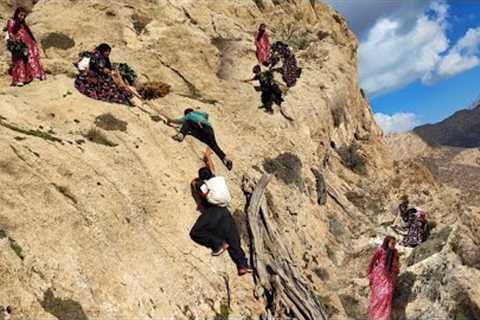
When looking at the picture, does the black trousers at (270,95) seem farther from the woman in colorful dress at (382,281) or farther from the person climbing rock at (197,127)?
the woman in colorful dress at (382,281)

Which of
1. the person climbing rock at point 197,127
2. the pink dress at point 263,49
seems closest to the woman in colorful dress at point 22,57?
the person climbing rock at point 197,127

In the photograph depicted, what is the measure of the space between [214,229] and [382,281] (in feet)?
21.1

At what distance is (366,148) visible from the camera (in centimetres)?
3697

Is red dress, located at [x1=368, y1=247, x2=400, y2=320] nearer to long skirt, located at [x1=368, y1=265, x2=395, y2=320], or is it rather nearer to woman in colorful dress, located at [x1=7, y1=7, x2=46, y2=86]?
long skirt, located at [x1=368, y1=265, x2=395, y2=320]

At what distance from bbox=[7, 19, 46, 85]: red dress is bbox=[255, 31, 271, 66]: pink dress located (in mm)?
12849

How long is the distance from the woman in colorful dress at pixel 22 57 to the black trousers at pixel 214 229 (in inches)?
344

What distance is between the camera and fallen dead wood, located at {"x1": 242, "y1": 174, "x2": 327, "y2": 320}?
16.5 m

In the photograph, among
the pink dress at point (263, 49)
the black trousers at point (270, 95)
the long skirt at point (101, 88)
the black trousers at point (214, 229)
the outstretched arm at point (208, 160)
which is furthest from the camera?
the pink dress at point (263, 49)

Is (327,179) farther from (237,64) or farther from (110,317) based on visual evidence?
(110,317)

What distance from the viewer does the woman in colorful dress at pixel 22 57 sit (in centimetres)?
1988

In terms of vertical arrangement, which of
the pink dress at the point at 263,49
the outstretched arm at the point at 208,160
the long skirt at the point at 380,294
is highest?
the pink dress at the point at 263,49

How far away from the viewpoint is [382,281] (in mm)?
18703

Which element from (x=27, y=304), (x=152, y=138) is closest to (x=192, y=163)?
(x=152, y=138)

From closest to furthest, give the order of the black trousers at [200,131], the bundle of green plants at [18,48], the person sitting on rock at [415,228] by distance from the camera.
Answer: the black trousers at [200,131] < the bundle of green plants at [18,48] < the person sitting on rock at [415,228]
